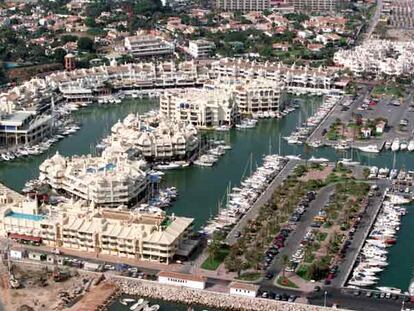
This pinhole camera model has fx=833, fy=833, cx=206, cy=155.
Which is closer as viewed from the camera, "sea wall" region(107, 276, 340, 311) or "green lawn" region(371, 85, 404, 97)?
"sea wall" region(107, 276, 340, 311)

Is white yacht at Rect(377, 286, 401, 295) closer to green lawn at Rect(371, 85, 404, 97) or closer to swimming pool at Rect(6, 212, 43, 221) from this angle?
swimming pool at Rect(6, 212, 43, 221)

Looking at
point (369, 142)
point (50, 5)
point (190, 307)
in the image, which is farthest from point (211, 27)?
point (190, 307)

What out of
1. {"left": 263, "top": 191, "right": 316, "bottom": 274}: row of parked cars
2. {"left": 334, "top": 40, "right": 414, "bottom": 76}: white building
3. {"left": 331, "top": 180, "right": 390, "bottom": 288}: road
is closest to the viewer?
{"left": 331, "top": 180, "right": 390, "bottom": 288}: road

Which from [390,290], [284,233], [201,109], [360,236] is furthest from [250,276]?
[201,109]

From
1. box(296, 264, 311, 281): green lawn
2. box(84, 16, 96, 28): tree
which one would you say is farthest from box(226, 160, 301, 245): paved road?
box(84, 16, 96, 28): tree

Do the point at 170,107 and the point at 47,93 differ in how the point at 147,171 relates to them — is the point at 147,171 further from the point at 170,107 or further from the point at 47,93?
the point at 47,93

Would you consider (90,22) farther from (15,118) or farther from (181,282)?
(181,282)

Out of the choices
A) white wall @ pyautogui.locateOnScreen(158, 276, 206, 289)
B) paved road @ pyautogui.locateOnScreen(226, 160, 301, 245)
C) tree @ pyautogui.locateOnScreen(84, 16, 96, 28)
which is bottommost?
white wall @ pyautogui.locateOnScreen(158, 276, 206, 289)
